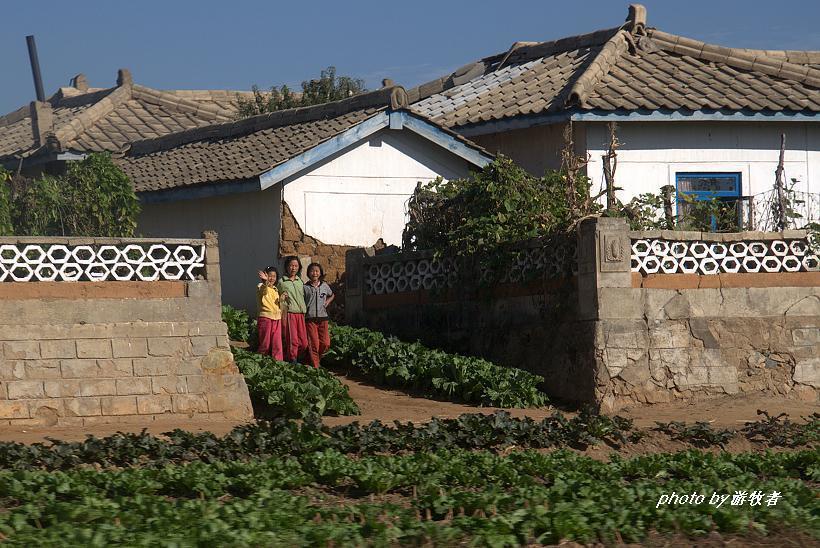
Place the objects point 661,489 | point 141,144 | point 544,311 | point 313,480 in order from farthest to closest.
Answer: point 141,144 → point 544,311 → point 313,480 → point 661,489

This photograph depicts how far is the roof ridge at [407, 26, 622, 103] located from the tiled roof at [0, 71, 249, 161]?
220 inches

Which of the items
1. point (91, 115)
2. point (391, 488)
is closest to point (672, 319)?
point (391, 488)

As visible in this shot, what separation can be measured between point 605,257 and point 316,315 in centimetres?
388

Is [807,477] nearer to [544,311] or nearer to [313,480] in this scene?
[313,480]

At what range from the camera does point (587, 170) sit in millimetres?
19281

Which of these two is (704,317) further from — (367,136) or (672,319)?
(367,136)

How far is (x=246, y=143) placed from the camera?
2027 centimetres

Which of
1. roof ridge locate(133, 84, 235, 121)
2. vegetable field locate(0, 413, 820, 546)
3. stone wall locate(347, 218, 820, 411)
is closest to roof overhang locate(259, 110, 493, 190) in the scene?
stone wall locate(347, 218, 820, 411)

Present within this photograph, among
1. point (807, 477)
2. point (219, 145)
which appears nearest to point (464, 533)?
point (807, 477)

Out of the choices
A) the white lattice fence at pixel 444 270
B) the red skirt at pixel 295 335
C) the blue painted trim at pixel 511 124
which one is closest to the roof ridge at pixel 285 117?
the blue painted trim at pixel 511 124

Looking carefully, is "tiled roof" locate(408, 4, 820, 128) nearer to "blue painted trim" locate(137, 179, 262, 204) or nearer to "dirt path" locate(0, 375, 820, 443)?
"blue painted trim" locate(137, 179, 262, 204)

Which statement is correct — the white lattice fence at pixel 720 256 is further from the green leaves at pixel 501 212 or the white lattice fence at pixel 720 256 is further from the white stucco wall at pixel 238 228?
the white stucco wall at pixel 238 228

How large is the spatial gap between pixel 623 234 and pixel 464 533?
7325 mm

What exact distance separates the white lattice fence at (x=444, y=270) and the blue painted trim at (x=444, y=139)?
2.58 metres
